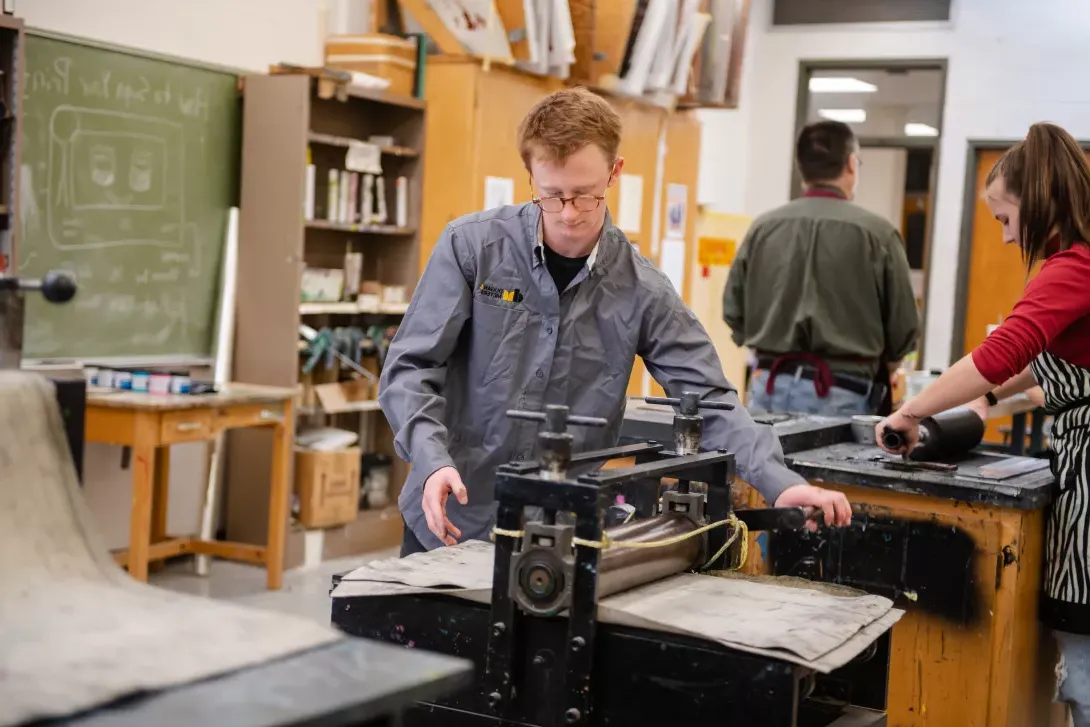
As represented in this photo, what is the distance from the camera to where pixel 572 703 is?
59.4 inches

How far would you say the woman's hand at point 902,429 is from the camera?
2.67m

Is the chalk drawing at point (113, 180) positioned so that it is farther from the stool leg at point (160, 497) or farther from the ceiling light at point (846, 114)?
the ceiling light at point (846, 114)

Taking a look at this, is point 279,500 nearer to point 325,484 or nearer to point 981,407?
point 325,484

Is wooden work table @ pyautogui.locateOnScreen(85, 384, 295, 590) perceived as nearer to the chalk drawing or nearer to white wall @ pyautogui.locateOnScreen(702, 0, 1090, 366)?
the chalk drawing

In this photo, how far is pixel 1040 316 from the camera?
243cm

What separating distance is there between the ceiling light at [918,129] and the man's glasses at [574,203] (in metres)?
6.87

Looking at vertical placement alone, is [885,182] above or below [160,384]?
above

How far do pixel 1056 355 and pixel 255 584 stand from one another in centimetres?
306

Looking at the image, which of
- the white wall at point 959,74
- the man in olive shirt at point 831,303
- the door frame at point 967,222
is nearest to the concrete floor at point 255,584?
the man in olive shirt at point 831,303

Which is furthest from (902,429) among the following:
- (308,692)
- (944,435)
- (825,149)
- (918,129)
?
(918,129)

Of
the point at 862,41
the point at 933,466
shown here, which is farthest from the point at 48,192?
the point at 862,41

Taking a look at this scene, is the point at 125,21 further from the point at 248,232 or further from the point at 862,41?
the point at 862,41

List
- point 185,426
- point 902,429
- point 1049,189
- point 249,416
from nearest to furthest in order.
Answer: point 1049,189 → point 902,429 → point 185,426 → point 249,416

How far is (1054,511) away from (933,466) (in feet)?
0.84
